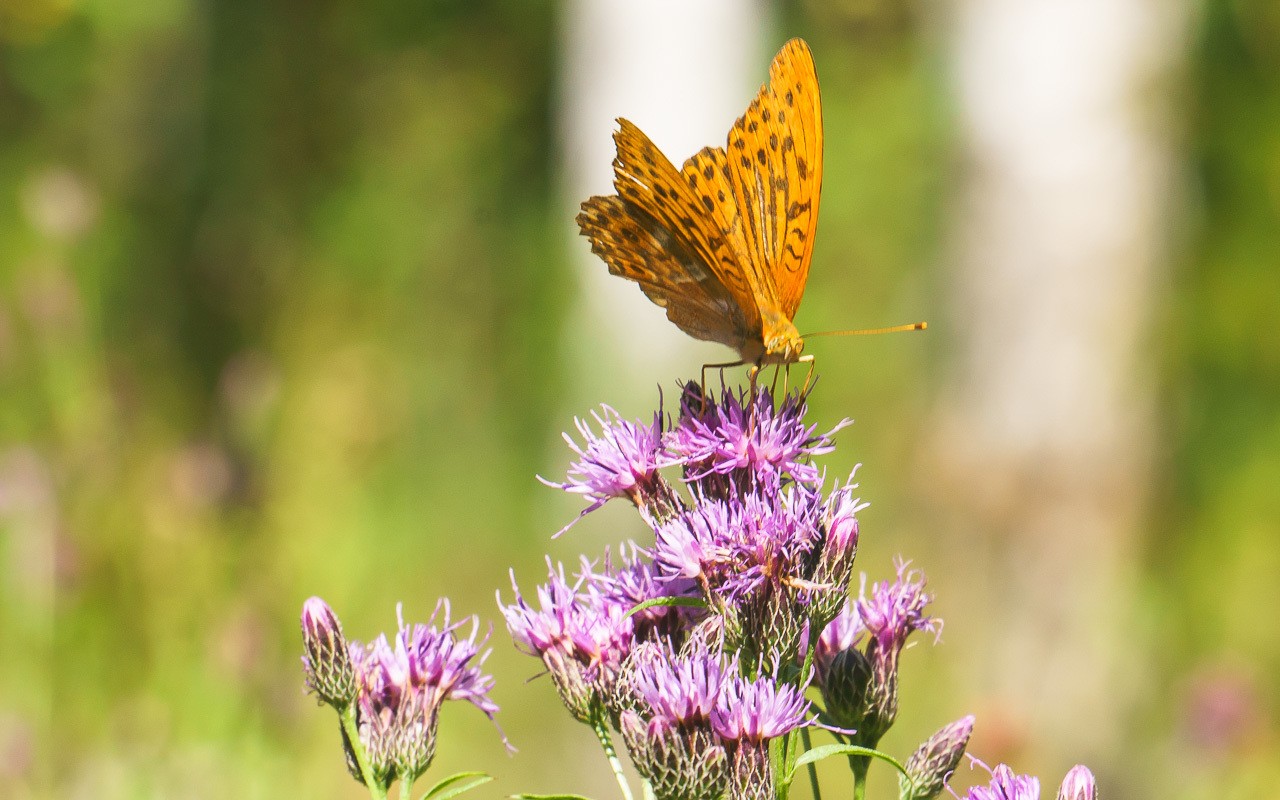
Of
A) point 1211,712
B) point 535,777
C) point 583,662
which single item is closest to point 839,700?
point 583,662

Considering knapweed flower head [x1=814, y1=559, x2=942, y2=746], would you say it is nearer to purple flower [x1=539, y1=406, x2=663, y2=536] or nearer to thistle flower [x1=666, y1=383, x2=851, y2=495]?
thistle flower [x1=666, y1=383, x2=851, y2=495]

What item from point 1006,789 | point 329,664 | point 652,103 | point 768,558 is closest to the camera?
point 1006,789

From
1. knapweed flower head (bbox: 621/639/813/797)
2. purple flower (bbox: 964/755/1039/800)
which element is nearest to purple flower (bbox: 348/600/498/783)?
knapweed flower head (bbox: 621/639/813/797)

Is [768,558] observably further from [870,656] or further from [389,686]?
[389,686]

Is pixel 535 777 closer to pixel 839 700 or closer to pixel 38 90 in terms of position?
pixel 839 700

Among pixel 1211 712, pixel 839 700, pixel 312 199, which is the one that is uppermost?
pixel 312 199

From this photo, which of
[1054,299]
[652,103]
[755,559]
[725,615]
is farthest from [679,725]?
[652,103]
